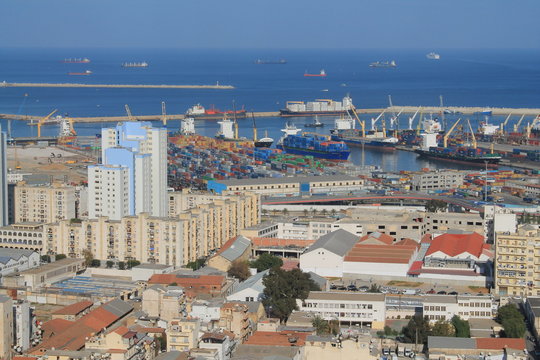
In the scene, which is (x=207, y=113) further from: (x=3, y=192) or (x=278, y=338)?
(x=278, y=338)

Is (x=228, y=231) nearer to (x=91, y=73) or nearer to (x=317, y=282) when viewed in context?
(x=317, y=282)

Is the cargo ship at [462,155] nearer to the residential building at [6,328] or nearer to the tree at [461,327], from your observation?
the tree at [461,327]

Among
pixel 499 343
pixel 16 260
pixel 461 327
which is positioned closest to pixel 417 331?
pixel 461 327

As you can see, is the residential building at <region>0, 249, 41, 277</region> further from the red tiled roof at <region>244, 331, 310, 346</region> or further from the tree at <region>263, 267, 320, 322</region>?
the red tiled roof at <region>244, 331, 310, 346</region>

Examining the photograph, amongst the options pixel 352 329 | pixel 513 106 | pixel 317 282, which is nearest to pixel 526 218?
pixel 317 282

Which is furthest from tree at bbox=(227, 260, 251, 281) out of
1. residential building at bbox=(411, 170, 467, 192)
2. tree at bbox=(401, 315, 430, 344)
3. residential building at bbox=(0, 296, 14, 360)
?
residential building at bbox=(411, 170, 467, 192)
